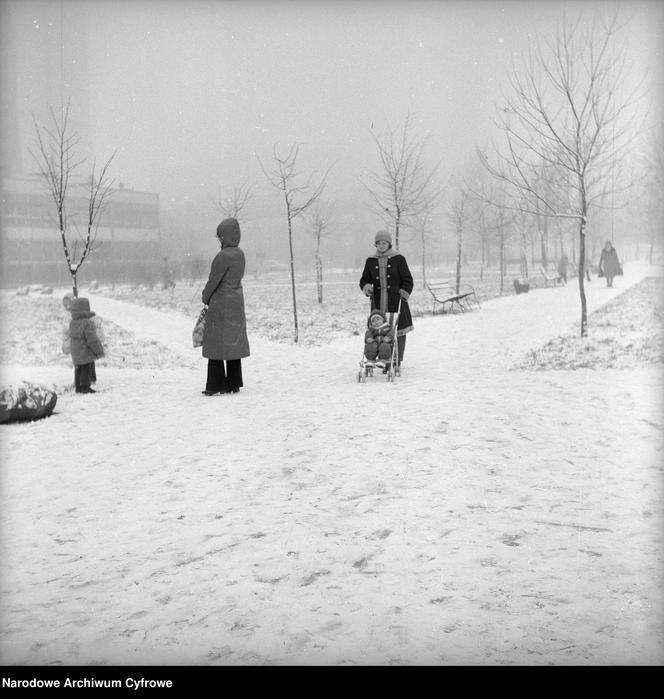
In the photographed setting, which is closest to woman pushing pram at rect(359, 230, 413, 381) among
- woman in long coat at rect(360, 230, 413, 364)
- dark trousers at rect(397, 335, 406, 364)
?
woman in long coat at rect(360, 230, 413, 364)

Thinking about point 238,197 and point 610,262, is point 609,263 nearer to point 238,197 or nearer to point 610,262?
point 610,262

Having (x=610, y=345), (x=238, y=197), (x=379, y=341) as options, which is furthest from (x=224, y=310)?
(x=238, y=197)

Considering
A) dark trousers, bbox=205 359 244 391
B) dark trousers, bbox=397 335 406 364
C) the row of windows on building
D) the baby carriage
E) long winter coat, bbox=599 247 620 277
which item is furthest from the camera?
the row of windows on building

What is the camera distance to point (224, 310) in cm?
809

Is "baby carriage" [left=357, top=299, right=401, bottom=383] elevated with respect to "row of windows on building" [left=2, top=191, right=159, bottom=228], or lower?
lower

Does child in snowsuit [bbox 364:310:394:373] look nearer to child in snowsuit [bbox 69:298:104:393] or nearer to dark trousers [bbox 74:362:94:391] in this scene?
child in snowsuit [bbox 69:298:104:393]

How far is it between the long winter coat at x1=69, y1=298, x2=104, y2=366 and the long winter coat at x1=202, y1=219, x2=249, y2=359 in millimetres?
1575

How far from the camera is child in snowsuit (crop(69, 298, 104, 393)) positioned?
836cm

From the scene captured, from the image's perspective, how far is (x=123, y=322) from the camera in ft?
67.6

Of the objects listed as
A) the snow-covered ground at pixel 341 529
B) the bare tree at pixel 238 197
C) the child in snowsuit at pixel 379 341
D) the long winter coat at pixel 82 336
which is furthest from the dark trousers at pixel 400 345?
the bare tree at pixel 238 197

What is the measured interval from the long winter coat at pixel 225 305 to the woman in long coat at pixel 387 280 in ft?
6.13

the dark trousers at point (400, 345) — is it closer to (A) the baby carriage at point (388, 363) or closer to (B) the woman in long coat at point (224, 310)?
(A) the baby carriage at point (388, 363)

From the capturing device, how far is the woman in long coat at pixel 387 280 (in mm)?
8883
